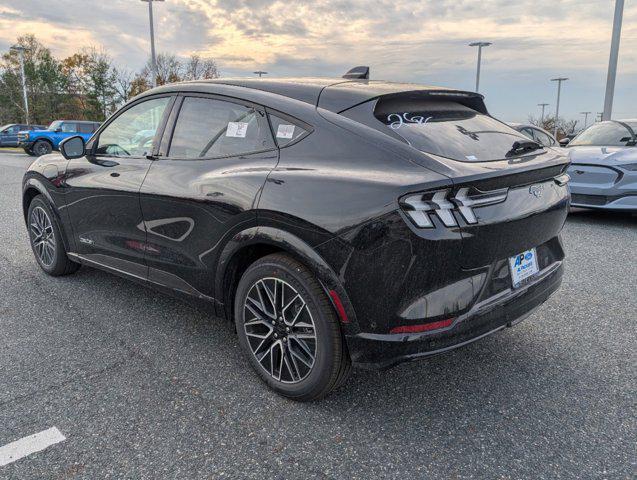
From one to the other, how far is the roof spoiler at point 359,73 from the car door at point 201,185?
89cm

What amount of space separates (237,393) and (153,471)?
657 mm

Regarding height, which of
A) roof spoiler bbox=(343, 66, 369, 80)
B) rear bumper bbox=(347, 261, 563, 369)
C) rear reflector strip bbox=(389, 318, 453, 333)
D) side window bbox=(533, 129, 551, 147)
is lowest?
side window bbox=(533, 129, 551, 147)

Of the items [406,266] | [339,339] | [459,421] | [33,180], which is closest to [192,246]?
[339,339]

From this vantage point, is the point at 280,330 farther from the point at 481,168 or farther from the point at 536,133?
the point at 536,133

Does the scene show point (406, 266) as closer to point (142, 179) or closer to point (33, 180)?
point (142, 179)

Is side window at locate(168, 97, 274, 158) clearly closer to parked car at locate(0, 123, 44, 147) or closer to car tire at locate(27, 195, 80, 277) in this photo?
car tire at locate(27, 195, 80, 277)

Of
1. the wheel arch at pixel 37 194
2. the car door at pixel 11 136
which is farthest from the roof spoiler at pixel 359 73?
the car door at pixel 11 136

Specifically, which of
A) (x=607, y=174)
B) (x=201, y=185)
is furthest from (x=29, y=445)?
(x=607, y=174)

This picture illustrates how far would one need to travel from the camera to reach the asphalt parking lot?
2141mm

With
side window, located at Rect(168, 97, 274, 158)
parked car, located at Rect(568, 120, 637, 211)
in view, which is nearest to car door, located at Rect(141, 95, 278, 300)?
side window, located at Rect(168, 97, 274, 158)

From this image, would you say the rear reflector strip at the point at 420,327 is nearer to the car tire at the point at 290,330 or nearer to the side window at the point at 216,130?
Answer: the car tire at the point at 290,330

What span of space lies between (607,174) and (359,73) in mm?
5074

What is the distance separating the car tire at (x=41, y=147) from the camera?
23.9 meters

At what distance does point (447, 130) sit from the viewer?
8.63 feet
